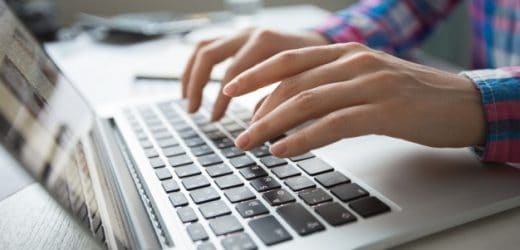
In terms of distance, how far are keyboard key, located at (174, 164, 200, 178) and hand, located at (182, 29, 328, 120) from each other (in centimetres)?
12

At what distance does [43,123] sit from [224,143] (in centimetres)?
17

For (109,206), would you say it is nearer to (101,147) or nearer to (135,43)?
(101,147)

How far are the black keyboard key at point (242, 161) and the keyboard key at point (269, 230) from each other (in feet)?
0.31

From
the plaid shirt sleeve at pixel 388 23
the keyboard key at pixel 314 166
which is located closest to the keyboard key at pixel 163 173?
the keyboard key at pixel 314 166

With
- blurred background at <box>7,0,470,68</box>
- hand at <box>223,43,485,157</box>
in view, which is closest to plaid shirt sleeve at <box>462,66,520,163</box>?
hand at <box>223,43,485,157</box>

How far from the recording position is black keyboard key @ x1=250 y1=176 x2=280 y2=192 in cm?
37

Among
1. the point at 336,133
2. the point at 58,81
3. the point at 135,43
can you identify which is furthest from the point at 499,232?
the point at 135,43

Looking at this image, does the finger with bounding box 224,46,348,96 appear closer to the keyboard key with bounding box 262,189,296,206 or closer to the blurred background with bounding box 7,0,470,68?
the keyboard key with bounding box 262,189,296,206

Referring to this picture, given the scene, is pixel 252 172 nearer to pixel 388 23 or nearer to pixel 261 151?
pixel 261 151

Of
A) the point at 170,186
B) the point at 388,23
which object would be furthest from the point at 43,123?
the point at 388,23

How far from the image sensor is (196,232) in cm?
31

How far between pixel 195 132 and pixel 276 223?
0.22 metres

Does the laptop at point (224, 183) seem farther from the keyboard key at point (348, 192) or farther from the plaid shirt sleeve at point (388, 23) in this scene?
the plaid shirt sleeve at point (388, 23)

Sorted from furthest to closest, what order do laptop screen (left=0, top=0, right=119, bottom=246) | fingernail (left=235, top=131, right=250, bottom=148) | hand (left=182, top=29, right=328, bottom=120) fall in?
1. hand (left=182, top=29, right=328, bottom=120)
2. fingernail (left=235, top=131, right=250, bottom=148)
3. laptop screen (left=0, top=0, right=119, bottom=246)
